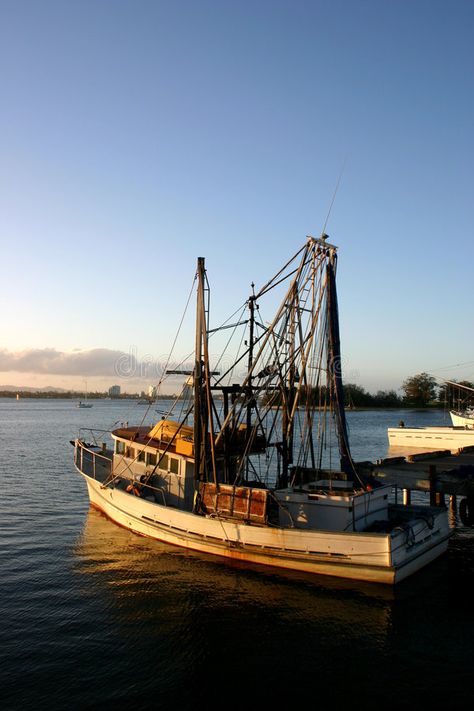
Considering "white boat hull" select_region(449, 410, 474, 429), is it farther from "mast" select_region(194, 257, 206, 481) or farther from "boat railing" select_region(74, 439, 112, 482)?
"mast" select_region(194, 257, 206, 481)

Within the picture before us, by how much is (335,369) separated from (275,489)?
5.86 metres

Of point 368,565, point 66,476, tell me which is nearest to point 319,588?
point 368,565

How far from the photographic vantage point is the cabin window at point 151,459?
26797 millimetres

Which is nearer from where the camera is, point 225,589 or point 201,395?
point 225,589

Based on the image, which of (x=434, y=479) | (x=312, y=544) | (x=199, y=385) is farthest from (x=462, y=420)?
(x=312, y=544)

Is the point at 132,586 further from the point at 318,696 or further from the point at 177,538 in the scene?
the point at 318,696

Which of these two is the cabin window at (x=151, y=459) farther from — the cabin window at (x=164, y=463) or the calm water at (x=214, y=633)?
the calm water at (x=214, y=633)

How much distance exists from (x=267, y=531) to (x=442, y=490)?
431 inches

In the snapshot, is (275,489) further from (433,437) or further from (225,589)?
(433,437)

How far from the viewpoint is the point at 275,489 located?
A: 2259 centimetres

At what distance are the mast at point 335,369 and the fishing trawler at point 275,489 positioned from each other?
0.04 meters

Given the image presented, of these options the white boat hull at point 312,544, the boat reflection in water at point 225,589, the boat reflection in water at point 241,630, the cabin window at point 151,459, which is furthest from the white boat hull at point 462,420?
the cabin window at point 151,459

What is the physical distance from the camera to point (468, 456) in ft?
122

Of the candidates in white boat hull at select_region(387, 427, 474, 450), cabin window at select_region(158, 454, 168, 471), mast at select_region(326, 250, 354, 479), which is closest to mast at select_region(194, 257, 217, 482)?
cabin window at select_region(158, 454, 168, 471)
